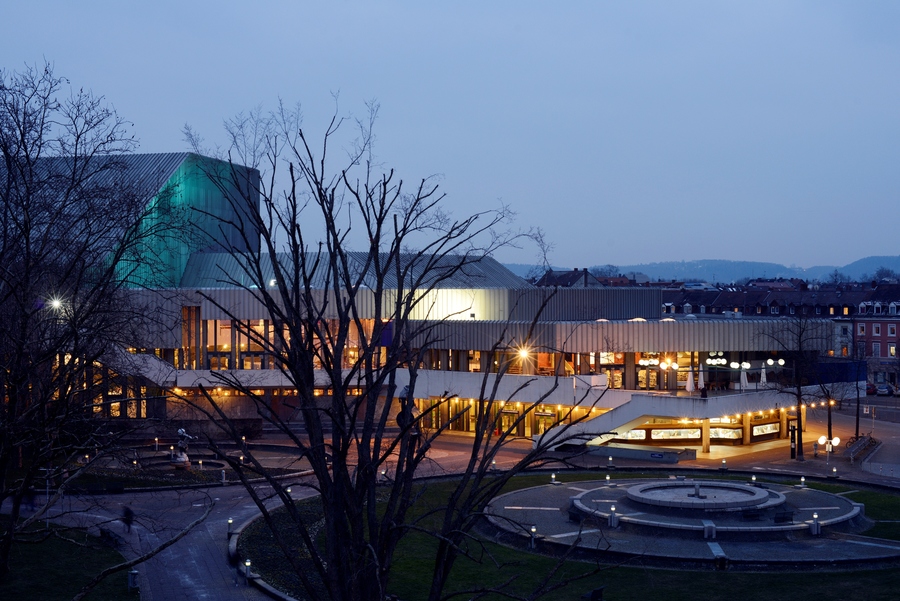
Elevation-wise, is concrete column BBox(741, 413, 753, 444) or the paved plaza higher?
concrete column BBox(741, 413, 753, 444)

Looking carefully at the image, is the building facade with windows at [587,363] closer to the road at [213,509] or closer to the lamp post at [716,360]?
the lamp post at [716,360]

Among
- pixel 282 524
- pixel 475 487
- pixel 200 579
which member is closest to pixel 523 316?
pixel 282 524

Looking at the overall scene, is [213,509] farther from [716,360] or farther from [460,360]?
[716,360]

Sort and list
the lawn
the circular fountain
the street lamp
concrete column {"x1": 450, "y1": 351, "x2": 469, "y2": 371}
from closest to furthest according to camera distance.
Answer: the lawn < the circular fountain < the street lamp < concrete column {"x1": 450, "y1": 351, "x2": 469, "y2": 371}

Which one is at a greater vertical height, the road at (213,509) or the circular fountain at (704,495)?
the circular fountain at (704,495)

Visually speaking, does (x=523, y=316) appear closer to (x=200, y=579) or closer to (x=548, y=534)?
(x=548, y=534)

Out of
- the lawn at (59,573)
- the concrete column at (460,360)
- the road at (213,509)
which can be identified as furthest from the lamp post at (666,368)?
the lawn at (59,573)

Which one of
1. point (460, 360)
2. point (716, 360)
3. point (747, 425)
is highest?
point (716, 360)

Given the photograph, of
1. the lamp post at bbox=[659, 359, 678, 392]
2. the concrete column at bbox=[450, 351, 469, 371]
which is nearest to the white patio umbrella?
the lamp post at bbox=[659, 359, 678, 392]

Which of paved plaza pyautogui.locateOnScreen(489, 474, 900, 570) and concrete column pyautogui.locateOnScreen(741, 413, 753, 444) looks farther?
concrete column pyautogui.locateOnScreen(741, 413, 753, 444)

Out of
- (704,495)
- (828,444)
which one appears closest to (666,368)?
(828,444)

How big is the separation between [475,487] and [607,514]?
20.3 meters

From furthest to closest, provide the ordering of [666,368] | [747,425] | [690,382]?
[666,368] < [747,425] < [690,382]

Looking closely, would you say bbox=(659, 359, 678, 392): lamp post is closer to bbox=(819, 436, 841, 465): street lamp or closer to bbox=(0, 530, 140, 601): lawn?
bbox=(819, 436, 841, 465): street lamp
